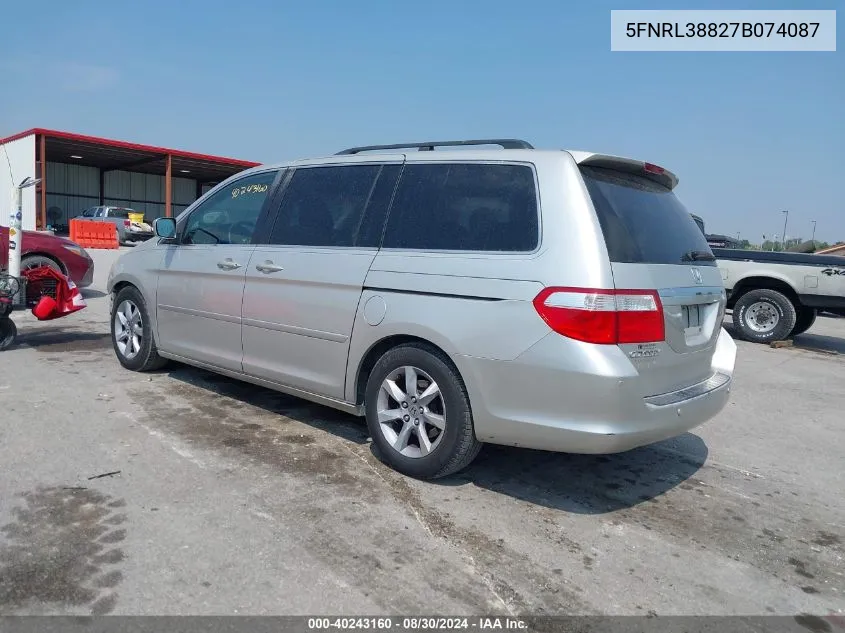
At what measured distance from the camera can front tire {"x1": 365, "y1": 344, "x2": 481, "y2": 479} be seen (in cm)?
355

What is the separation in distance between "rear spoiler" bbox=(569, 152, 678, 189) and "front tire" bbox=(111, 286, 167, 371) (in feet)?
13.1

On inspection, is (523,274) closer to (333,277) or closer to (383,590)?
(333,277)

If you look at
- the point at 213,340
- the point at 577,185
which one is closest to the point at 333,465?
the point at 213,340

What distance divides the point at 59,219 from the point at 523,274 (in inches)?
1536

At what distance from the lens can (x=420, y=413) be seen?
372 centimetres

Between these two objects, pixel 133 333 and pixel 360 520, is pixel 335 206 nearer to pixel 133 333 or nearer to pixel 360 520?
pixel 360 520

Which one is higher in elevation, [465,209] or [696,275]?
[465,209]

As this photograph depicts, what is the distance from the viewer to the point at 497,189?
11.9 feet

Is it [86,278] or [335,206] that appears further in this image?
[86,278]

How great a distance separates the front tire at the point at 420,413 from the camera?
3547 millimetres

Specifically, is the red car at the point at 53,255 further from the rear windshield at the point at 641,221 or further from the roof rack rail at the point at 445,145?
the rear windshield at the point at 641,221

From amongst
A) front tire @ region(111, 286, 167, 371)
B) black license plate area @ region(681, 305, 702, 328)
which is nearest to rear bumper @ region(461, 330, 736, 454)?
black license plate area @ region(681, 305, 702, 328)

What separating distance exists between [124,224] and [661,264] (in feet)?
93.5

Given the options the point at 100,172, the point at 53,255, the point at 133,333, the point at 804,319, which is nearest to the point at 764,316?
the point at 804,319
